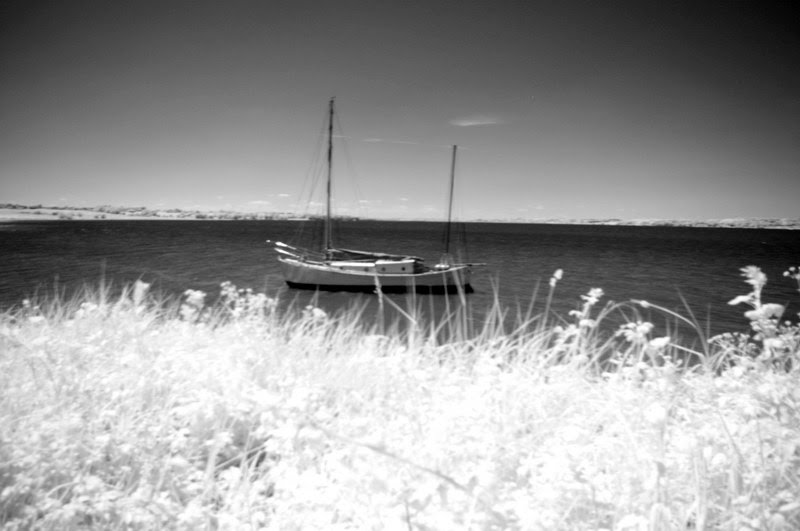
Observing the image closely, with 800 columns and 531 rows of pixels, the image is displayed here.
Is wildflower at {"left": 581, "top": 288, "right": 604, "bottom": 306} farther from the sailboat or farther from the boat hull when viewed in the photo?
the boat hull

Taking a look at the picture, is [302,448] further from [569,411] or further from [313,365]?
[569,411]

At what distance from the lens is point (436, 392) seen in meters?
3.15

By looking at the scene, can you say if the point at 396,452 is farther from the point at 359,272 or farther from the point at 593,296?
the point at 359,272

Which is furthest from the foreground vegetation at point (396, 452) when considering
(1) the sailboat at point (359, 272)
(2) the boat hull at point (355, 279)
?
(2) the boat hull at point (355, 279)

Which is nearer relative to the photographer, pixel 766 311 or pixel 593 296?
pixel 766 311

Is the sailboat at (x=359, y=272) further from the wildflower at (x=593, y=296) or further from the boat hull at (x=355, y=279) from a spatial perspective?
the wildflower at (x=593, y=296)

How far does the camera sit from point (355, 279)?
107 feet

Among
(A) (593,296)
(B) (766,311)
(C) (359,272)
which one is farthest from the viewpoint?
(C) (359,272)

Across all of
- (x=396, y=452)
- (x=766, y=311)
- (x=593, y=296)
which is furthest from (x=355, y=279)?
(x=766, y=311)

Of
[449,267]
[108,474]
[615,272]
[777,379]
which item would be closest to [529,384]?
[777,379]

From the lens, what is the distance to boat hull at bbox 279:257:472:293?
105 feet

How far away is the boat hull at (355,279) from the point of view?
31941mm

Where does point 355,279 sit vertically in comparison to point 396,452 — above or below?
below

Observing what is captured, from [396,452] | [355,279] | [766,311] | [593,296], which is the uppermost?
[766,311]
